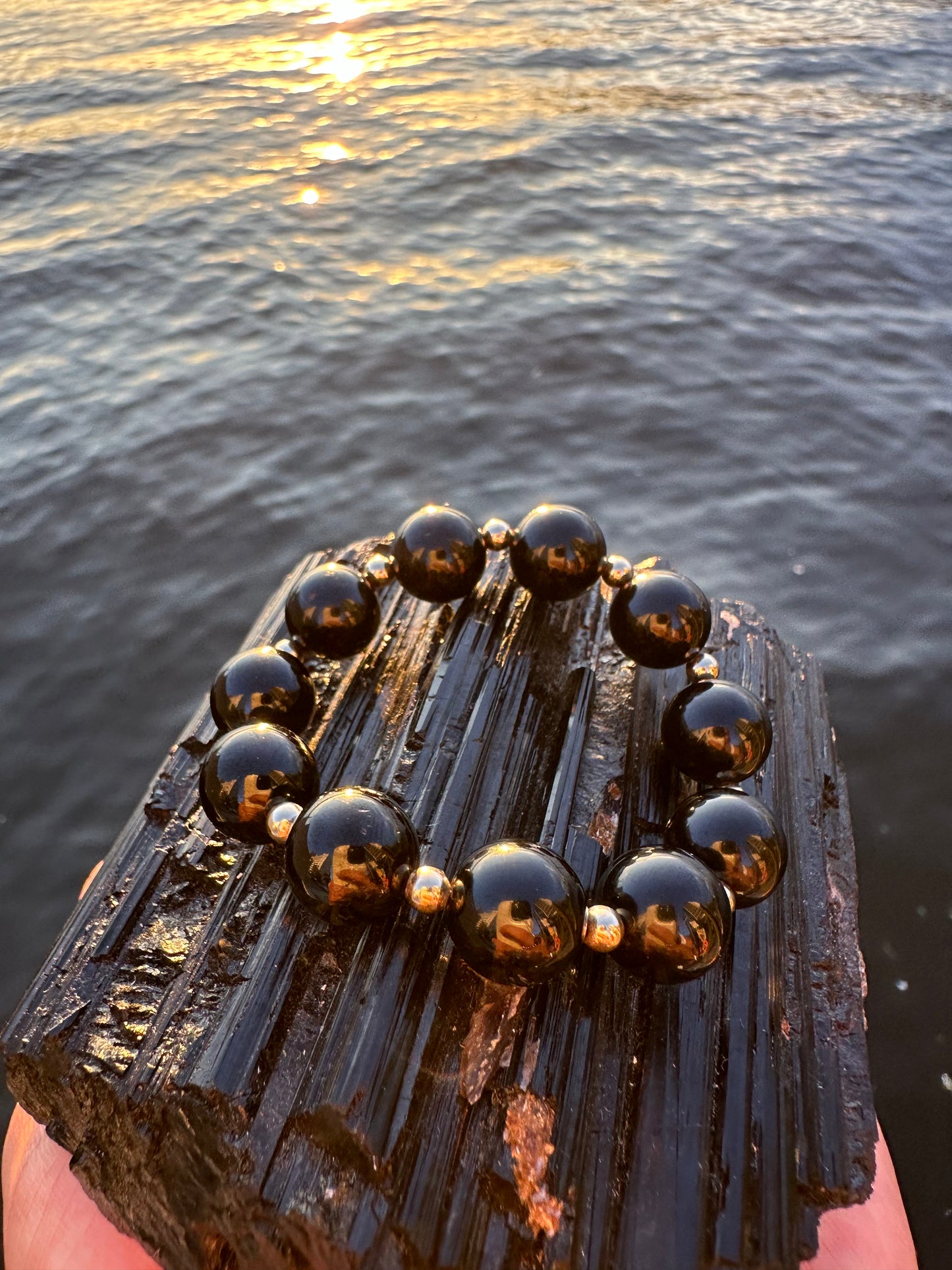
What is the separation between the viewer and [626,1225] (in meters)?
1.73

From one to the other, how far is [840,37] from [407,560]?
11335 mm

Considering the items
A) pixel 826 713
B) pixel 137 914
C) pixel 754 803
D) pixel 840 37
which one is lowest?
pixel 826 713

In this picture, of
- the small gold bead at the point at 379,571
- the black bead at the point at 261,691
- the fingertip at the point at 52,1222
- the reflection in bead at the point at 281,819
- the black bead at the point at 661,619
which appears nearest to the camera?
the fingertip at the point at 52,1222

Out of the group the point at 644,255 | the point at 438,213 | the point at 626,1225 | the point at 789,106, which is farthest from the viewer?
the point at 789,106

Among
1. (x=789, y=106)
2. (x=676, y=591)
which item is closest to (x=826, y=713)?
(x=676, y=591)

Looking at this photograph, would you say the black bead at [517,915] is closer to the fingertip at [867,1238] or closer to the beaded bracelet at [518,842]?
the beaded bracelet at [518,842]

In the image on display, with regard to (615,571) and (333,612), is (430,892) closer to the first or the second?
(333,612)

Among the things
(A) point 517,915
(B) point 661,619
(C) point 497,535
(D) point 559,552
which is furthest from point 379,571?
(A) point 517,915

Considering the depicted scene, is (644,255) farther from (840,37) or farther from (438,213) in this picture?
(840,37)

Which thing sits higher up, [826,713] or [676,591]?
[676,591]

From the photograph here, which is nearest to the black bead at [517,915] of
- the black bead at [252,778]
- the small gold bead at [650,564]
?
the black bead at [252,778]

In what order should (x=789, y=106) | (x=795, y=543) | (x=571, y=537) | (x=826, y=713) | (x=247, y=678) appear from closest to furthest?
(x=247, y=678) → (x=571, y=537) → (x=826, y=713) → (x=795, y=543) → (x=789, y=106)

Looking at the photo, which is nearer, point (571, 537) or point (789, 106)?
point (571, 537)

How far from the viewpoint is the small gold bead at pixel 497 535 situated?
306cm
